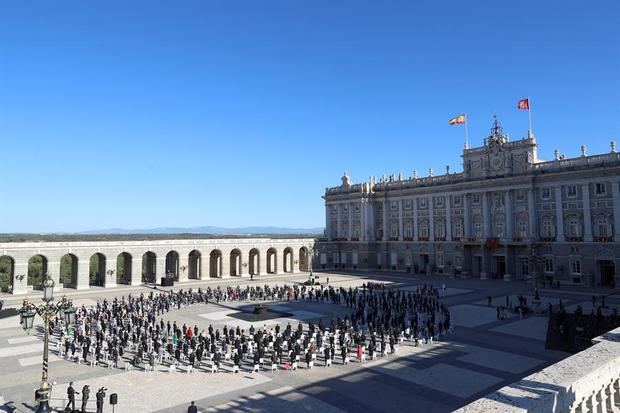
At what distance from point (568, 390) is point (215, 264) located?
7109 centimetres

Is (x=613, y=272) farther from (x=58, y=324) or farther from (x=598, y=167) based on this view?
(x=58, y=324)

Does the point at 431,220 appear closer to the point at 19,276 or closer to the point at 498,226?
the point at 498,226

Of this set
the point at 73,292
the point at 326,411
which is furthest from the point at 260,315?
the point at 73,292

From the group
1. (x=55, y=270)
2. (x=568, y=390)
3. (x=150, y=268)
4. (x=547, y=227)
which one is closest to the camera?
(x=568, y=390)

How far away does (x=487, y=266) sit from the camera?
62.4 metres

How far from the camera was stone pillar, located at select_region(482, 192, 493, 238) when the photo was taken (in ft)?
204

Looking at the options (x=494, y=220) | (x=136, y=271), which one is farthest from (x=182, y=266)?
(x=494, y=220)

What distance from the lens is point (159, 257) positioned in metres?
62.8

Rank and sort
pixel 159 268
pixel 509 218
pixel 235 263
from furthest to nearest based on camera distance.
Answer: pixel 235 263, pixel 159 268, pixel 509 218

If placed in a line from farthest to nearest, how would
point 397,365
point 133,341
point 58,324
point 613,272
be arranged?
point 613,272
point 58,324
point 133,341
point 397,365

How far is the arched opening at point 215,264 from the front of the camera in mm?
70125

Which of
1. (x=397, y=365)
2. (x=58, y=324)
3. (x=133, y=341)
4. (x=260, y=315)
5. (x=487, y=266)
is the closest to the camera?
(x=397, y=365)

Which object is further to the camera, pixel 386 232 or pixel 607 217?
pixel 386 232

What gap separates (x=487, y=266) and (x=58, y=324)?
54.2 meters
